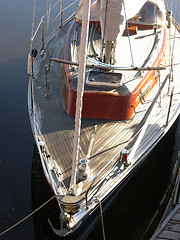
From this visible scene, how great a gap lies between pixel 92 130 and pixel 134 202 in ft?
7.45

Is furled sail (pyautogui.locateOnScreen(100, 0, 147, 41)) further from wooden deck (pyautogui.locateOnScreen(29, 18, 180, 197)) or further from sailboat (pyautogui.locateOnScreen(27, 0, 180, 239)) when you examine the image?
wooden deck (pyautogui.locateOnScreen(29, 18, 180, 197))

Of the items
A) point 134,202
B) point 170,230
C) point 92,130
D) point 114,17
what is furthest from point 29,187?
point 114,17

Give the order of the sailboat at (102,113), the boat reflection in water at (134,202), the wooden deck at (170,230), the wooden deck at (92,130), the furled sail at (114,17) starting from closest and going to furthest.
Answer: the wooden deck at (170,230), the sailboat at (102,113), the wooden deck at (92,130), the boat reflection in water at (134,202), the furled sail at (114,17)

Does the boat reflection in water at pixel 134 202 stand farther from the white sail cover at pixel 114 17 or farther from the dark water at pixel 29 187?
the white sail cover at pixel 114 17

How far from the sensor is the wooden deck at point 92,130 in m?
7.30

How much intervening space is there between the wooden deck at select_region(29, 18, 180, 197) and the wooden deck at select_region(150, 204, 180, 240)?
1.43m

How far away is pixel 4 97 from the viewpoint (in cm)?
1234

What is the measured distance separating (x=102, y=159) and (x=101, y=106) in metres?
1.55

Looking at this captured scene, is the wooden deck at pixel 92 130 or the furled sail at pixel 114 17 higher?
the furled sail at pixel 114 17

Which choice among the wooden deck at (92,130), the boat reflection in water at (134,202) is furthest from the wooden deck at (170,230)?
the wooden deck at (92,130)

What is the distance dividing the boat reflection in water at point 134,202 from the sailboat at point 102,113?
502 mm

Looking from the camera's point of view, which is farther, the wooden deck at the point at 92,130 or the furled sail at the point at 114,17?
the furled sail at the point at 114,17

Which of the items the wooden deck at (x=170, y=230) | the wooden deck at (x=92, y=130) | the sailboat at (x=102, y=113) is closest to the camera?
the wooden deck at (x=170, y=230)

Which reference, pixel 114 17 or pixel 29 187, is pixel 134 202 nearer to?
pixel 29 187
